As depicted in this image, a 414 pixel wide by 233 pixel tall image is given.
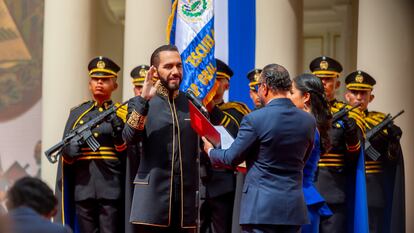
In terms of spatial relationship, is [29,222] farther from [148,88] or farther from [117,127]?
[117,127]

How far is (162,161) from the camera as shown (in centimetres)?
810

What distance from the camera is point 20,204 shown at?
537 centimetres

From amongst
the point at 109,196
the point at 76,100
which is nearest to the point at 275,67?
the point at 109,196

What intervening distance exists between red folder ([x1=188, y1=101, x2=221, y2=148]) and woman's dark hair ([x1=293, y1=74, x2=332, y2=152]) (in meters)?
0.76

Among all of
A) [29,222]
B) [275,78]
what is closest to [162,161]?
[275,78]

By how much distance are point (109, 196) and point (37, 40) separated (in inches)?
258

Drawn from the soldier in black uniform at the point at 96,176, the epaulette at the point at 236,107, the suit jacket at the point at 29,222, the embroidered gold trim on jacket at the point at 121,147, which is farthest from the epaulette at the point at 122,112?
the suit jacket at the point at 29,222

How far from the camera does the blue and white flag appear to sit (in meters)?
9.90

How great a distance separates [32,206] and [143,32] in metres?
7.62

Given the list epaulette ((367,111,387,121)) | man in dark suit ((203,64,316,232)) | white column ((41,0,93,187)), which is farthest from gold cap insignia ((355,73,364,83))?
white column ((41,0,93,187))

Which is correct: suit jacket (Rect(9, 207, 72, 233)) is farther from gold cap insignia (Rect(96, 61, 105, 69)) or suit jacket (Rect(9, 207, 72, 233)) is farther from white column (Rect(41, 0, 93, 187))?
white column (Rect(41, 0, 93, 187))

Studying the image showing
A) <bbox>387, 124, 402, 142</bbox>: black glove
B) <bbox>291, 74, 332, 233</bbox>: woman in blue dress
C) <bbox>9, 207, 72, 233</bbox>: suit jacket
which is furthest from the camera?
<bbox>387, 124, 402, 142</bbox>: black glove

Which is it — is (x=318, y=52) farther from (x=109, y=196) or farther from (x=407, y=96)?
(x=109, y=196)

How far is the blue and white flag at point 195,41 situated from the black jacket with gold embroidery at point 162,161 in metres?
1.64
